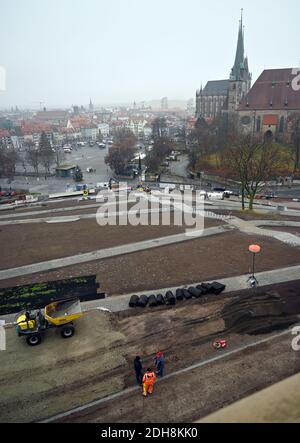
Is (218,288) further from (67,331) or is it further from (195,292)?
(67,331)

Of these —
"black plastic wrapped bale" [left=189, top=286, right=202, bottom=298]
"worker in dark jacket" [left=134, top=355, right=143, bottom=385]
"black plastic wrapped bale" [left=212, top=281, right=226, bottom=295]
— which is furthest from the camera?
"black plastic wrapped bale" [left=212, top=281, right=226, bottom=295]

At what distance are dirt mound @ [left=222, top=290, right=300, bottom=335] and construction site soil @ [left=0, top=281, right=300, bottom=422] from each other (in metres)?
0.05

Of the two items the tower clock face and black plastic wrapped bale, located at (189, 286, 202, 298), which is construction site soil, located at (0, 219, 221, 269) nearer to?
black plastic wrapped bale, located at (189, 286, 202, 298)

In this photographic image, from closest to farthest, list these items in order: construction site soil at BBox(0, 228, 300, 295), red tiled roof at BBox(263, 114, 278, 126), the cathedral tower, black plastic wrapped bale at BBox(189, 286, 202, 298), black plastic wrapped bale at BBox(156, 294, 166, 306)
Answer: black plastic wrapped bale at BBox(156, 294, 166, 306), black plastic wrapped bale at BBox(189, 286, 202, 298), construction site soil at BBox(0, 228, 300, 295), red tiled roof at BBox(263, 114, 278, 126), the cathedral tower

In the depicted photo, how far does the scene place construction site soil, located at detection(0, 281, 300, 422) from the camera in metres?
11.6

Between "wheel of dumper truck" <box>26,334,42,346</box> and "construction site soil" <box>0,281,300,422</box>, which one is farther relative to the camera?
"wheel of dumper truck" <box>26,334,42,346</box>

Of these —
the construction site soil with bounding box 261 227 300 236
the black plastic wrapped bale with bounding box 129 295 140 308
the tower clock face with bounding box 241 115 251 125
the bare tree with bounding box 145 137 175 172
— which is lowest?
the black plastic wrapped bale with bounding box 129 295 140 308

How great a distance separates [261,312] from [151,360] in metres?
6.31

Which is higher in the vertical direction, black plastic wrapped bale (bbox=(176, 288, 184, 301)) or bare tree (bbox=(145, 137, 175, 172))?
bare tree (bbox=(145, 137, 175, 172))

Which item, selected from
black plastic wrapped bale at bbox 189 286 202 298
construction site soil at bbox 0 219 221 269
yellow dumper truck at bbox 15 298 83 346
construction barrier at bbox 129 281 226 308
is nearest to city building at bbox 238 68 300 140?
construction site soil at bbox 0 219 221 269

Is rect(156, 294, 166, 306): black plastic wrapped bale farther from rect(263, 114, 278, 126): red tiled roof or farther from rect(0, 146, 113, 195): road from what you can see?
rect(263, 114, 278, 126): red tiled roof

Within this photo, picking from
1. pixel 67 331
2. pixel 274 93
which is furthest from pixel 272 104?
pixel 67 331

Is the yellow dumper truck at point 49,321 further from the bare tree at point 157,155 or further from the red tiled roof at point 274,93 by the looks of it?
the red tiled roof at point 274,93

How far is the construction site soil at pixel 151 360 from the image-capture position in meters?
11.6
